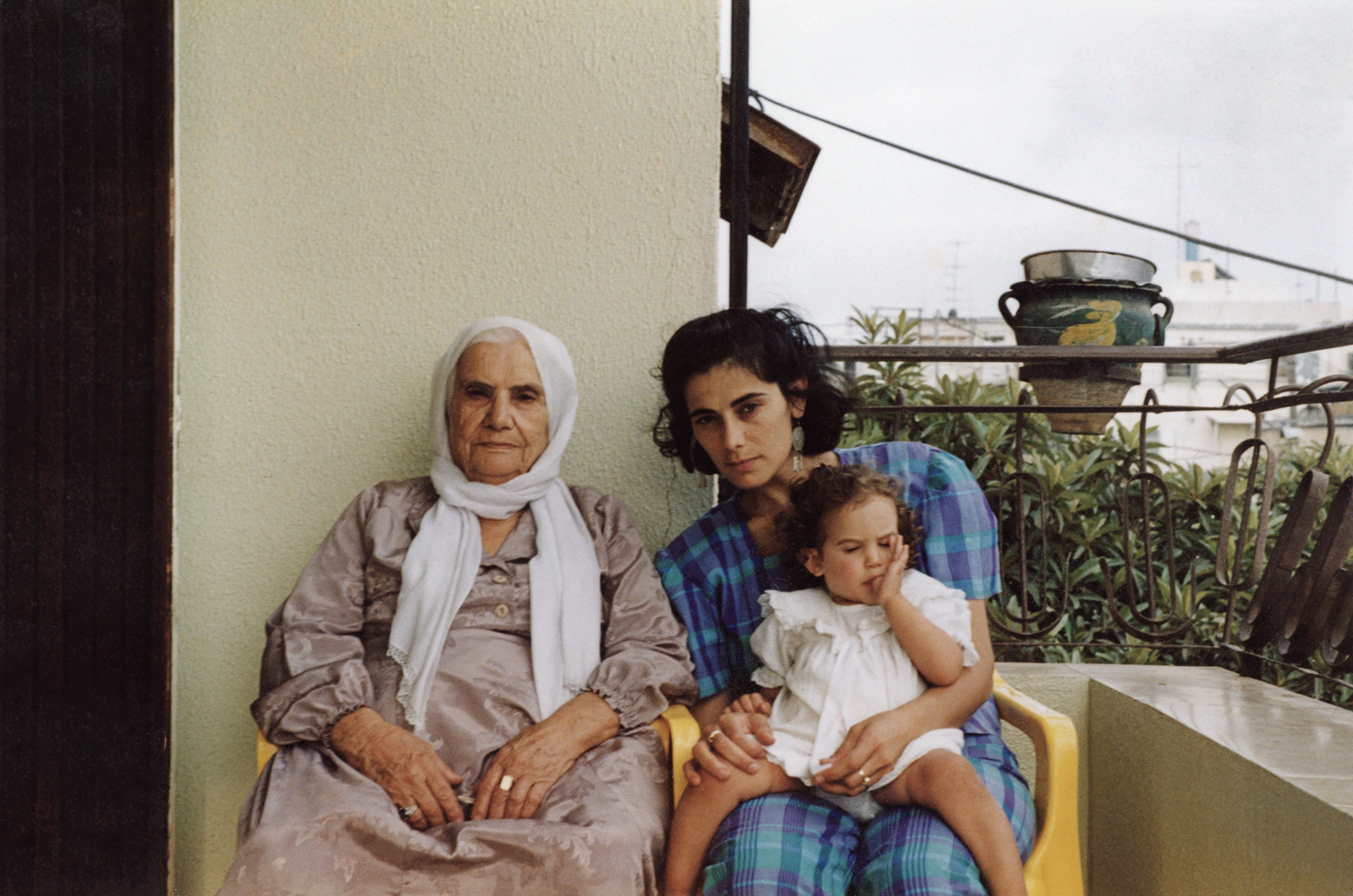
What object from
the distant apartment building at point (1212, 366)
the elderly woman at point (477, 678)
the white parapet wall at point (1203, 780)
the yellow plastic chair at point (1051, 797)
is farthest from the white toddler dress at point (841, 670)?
the distant apartment building at point (1212, 366)

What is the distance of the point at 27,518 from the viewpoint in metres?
1.98

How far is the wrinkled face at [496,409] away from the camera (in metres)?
1.91

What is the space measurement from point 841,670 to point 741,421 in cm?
56

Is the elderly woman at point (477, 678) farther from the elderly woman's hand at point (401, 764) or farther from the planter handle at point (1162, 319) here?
the planter handle at point (1162, 319)

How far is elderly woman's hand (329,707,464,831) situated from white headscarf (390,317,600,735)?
3.4 inches

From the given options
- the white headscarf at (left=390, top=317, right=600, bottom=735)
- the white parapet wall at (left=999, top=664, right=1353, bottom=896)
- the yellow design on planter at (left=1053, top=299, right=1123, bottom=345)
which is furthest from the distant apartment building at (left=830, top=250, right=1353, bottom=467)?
the white headscarf at (left=390, top=317, right=600, bottom=735)

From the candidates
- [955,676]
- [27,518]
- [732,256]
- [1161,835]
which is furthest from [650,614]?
[27,518]

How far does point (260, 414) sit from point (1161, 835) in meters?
2.42

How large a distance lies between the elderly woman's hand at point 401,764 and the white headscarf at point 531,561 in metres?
0.09

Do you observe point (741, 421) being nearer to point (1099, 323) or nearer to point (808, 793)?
point (808, 793)

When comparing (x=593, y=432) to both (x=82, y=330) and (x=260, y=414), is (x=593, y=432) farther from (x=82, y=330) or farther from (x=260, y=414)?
(x=82, y=330)

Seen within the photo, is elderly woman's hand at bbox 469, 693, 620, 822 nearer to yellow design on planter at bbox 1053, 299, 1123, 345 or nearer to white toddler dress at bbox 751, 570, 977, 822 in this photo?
white toddler dress at bbox 751, 570, 977, 822

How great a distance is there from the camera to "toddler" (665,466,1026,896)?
155cm

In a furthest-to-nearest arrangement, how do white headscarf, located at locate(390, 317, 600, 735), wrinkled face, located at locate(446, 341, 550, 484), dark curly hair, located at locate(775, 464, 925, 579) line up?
wrinkled face, located at locate(446, 341, 550, 484) → white headscarf, located at locate(390, 317, 600, 735) → dark curly hair, located at locate(775, 464, 925, 579)
